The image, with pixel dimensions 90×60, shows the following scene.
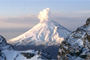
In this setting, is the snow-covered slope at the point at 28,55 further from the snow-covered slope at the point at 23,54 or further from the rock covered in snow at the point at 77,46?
the rock covered in snow at the point at 77,46

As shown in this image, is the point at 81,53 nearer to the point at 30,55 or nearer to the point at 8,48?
the point at 30,55

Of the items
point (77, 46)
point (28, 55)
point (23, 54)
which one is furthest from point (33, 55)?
point (77, 46)

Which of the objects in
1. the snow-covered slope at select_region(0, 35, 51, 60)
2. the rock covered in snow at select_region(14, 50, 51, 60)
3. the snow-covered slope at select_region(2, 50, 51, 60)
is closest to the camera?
the rock covered in snow at select_region(14, 50, 51, 60)

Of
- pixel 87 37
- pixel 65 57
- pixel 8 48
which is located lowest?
pixel 65 57

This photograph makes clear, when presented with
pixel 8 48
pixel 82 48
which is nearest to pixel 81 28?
pixel 82 48

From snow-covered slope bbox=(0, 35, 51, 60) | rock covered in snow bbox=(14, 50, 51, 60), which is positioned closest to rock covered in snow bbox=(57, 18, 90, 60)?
snow-covered slope bbox=(0, 35, 51, 60)

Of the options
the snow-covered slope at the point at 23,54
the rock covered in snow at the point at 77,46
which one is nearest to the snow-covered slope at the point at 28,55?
the snow-covered slope at the point at 23,54

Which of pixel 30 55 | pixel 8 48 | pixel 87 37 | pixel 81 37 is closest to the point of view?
pixel 87 37

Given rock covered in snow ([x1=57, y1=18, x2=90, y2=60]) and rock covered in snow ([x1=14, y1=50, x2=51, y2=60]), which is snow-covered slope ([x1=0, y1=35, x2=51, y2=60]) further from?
rock covered in snow ([x1=57, y1=18, x2=90, y2=60])
